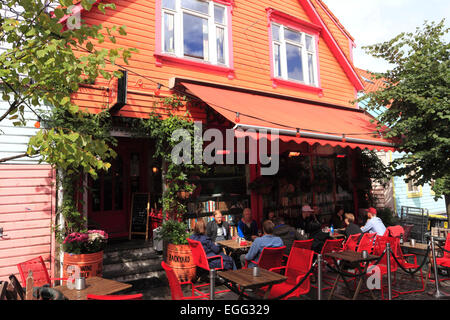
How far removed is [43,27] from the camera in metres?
3.98

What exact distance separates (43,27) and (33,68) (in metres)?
0.56

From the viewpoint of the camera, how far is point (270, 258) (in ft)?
18.1

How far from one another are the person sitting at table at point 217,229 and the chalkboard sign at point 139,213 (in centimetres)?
248

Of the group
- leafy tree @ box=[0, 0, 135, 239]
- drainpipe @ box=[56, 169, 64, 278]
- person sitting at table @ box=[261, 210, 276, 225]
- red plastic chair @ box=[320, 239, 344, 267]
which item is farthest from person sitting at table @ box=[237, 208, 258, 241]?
leafy tree @ box=[0, 0, 135, 239]

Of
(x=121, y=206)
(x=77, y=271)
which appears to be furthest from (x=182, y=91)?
(x=77, y=271)

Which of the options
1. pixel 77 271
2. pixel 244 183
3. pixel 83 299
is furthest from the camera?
pixel 244 183

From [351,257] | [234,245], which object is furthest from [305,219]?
[351,257]

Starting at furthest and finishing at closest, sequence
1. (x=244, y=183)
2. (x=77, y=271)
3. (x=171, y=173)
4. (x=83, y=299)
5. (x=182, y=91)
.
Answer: (x=244, y=183)
(x=182, y=91)
(x=171, y=173)
(x=77, y=271)
(x=83, y=299)

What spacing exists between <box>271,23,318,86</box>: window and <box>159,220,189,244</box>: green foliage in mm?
6106

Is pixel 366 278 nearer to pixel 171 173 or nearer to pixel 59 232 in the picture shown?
pixel 171 173

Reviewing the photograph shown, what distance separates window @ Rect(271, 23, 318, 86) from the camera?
1071cm

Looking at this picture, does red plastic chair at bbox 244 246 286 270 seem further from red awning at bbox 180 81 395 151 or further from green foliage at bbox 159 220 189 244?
red awning at bbox 180 81 395 151

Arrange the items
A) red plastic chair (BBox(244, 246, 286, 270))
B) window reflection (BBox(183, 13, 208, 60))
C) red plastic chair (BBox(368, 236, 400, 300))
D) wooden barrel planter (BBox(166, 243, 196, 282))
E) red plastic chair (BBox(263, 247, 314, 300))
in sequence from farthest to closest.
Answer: window reflection (BBox(183, 13, 208, 60)) → wooden barrel planter (BBox(166, 243, 196, 282)) → red plastic chair (BBox(368, 236, 400, 300)) → red plastic chair (BBox(244, 246, 286, 270)) → red plastic chair (BBox(263, 247, 314, 300))

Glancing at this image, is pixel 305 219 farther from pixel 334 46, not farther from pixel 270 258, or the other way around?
pixel 334 46
